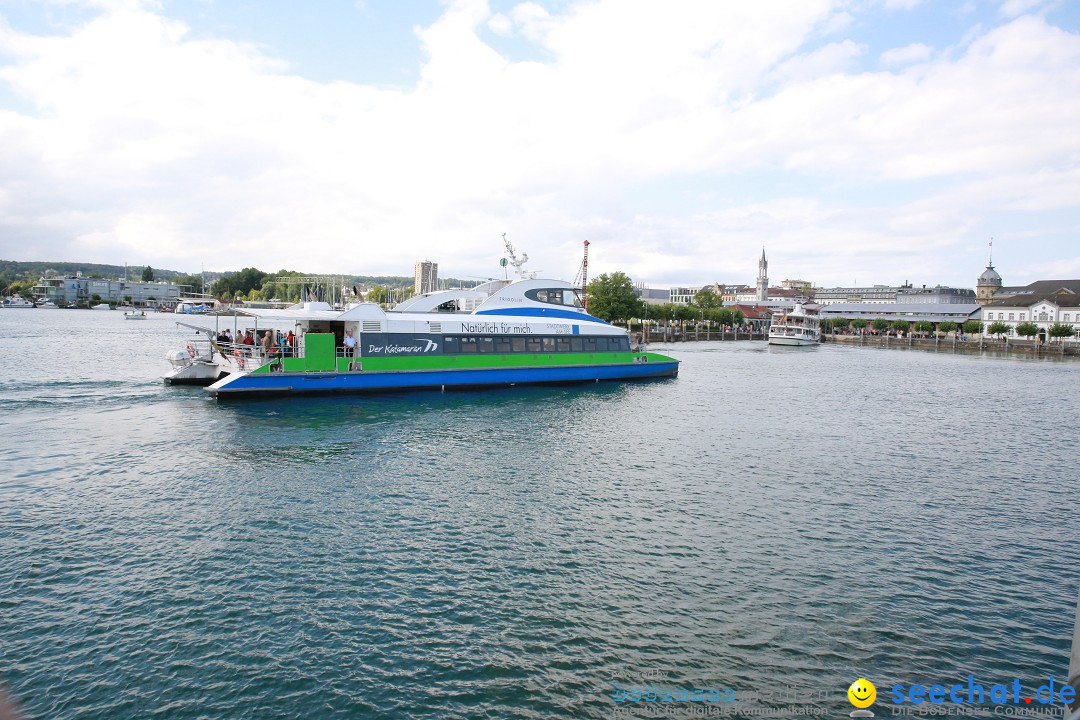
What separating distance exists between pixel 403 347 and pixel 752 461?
17.7m

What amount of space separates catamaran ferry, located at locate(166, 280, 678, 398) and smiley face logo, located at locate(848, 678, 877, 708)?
24155mm

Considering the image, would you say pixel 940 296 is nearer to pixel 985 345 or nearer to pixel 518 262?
pixel 985 345

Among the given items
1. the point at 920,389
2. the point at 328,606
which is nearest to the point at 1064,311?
the point at 920,389

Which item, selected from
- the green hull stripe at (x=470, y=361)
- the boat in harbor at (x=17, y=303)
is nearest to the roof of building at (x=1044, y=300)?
the green hull stripe at (x=470, y=361)

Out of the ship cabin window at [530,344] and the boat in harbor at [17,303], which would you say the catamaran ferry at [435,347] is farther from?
the boat in harbor at [17,303]

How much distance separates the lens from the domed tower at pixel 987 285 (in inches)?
5664

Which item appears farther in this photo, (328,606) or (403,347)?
(403,347)

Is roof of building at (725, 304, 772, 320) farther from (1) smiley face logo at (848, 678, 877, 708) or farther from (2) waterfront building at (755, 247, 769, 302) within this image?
(1) smiley face logo at (848, 678, 877, 708)

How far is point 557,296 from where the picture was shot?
37.1 metres

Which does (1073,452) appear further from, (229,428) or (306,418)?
(229,428)

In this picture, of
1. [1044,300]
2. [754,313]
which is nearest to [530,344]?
[1044,300]

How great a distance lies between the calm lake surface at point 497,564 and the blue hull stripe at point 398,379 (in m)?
3.25

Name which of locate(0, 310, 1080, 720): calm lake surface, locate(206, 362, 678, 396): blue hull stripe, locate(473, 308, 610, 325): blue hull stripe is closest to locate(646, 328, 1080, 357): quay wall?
locate(473, 308, 610, 325): blue hull stripe

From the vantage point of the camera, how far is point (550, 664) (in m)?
8.13
